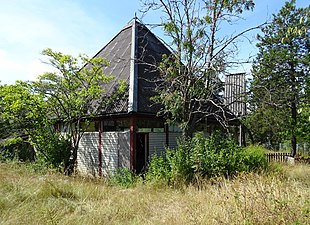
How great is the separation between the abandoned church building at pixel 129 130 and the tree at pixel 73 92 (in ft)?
1.78

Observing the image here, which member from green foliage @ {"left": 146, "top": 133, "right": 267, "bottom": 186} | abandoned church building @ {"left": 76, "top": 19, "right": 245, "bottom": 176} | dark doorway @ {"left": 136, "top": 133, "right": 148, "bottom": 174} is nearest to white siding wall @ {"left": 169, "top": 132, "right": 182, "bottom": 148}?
abandoned church building @ {"left": 76, "top": 19, "right": 245, "bottom": 176}

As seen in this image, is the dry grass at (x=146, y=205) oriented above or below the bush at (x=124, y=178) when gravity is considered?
above

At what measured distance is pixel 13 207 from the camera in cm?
489

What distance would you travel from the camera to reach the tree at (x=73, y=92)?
10156 millimetres

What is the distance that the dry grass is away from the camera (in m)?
4.25

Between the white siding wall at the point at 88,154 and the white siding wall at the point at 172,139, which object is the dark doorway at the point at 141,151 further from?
the white siding wall at the point at 88,154

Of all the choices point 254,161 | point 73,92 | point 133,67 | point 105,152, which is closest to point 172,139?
point 105,152

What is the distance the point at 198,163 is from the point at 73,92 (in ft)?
18.4

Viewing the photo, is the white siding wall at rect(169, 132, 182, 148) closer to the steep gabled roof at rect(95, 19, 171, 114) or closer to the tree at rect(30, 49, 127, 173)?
the steep gabled roof at rect(95, 19, 171, 114)

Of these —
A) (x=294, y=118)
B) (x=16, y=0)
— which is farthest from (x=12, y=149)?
(x=294, y=118)

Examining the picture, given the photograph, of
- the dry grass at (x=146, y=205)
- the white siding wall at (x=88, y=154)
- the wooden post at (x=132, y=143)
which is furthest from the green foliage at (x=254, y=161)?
the white siding wall at (x=88, y=154)

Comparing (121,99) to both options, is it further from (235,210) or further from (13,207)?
(235,210)

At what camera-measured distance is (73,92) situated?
10.5 meters

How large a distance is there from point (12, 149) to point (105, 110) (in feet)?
26.2
